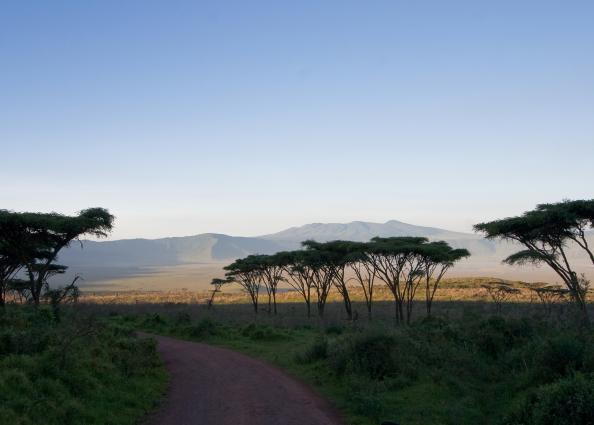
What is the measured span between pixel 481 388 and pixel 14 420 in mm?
12029

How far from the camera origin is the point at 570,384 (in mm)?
10148

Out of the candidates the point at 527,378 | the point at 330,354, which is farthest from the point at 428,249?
the point at 527,378

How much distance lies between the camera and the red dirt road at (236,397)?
38.6ft

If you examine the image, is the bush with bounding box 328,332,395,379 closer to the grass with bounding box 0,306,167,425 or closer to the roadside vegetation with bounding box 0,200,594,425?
the roadside vegetation with bounding box 0,200,594,425

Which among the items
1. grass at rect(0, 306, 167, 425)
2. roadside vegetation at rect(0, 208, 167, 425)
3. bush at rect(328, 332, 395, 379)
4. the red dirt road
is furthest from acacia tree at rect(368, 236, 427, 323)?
grass at rect(0, 306, 167, 425)

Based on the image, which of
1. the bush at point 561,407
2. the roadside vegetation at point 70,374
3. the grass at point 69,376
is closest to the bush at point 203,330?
the roadside vegetation at point 70,374

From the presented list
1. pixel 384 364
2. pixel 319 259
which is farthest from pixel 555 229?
pixel 319 259

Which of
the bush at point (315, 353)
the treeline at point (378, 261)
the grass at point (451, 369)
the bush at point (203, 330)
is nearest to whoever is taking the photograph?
the grass at point (451, 369)

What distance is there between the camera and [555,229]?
79.2 feet

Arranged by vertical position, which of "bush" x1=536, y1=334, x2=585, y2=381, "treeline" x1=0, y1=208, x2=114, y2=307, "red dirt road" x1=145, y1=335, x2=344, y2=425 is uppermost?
"treeline" x1=0, y1=208, x2=114, y2=307

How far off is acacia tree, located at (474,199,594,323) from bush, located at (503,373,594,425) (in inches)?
464

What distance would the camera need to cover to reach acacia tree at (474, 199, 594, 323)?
22.7m

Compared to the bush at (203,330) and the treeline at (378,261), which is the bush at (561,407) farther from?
the treeline at (378,261)

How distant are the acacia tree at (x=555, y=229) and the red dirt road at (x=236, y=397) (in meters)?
13.2
